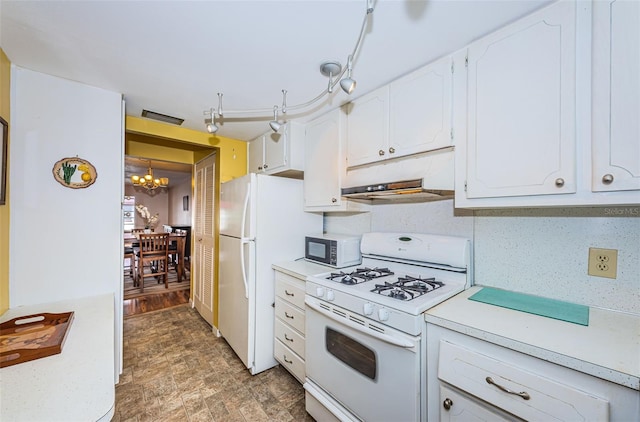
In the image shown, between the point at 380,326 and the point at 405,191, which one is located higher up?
the point at 405,191

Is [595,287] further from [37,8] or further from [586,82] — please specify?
[37,8]

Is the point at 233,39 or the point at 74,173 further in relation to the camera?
the point at 74,173

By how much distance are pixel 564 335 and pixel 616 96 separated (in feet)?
3.01

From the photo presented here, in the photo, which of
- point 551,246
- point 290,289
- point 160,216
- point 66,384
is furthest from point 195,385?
point 160,216

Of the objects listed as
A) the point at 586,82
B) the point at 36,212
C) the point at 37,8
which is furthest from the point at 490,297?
the point at 36,212

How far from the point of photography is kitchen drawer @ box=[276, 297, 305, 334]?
1.97 metres

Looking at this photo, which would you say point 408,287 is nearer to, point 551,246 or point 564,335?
point 564,335

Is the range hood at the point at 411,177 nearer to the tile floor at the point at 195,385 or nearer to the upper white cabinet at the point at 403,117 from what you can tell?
the upper white cabinet at the point at 403,117

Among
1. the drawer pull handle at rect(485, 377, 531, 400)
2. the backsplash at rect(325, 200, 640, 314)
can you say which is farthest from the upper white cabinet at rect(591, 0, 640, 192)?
the drawer pull handle at rect(485, 377, 531, 400)

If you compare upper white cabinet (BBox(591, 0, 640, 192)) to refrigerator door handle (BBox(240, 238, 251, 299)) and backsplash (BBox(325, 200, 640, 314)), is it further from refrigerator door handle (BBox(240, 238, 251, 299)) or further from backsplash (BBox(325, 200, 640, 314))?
refrigerator door handle (BBox(240, 238, 251, 299))

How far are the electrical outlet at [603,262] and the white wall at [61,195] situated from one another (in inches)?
117

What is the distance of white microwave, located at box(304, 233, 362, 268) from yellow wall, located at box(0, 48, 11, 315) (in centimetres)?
200

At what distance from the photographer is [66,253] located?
5.79 feet

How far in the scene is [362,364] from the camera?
1379mm
